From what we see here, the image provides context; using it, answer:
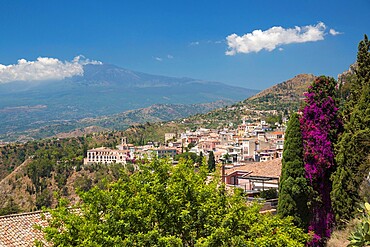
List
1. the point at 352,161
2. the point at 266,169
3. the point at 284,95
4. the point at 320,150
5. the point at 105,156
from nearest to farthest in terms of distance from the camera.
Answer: the point at 352,161 < the point at 320,150 < the point at 266,169 < the point at 105,156 < the point at 284,95

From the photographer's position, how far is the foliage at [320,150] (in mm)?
15844

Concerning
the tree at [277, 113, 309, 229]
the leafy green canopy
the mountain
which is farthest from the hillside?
the leafy green canopy

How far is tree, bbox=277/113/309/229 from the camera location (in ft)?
50.4

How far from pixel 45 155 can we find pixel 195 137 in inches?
1467

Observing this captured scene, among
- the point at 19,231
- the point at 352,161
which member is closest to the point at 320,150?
the point at 352,161

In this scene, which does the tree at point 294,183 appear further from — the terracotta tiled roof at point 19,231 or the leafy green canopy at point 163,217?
the terracotta tiled roof at point 19,231

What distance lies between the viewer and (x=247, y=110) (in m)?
146

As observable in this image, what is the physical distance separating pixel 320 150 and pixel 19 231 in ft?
38.3

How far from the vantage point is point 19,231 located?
13523mm

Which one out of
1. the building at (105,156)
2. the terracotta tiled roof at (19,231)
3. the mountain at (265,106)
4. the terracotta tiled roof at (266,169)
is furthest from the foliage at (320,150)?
the mountain at (265,106)

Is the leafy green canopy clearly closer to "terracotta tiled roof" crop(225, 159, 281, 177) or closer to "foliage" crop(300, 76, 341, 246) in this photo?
"foliage" crop(300, 76, 341, 246)

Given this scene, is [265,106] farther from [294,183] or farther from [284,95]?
[294,183]

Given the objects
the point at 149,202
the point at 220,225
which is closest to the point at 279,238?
the point at 220,225

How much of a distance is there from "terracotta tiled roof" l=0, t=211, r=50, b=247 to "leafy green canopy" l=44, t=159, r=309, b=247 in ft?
14.9
